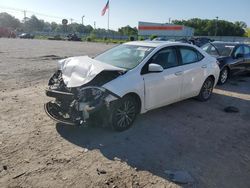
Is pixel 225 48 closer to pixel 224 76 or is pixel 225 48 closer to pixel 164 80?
pixel 224 76

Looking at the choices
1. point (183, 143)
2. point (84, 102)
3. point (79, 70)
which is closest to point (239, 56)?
point (183, 143)

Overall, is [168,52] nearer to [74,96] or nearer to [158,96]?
[158,96]

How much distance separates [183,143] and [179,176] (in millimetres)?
1162

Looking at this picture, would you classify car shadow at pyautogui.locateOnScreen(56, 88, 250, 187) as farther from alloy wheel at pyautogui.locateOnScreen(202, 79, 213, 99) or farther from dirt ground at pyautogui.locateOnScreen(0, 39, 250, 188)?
alloy wheel at pyautogui.locateOnScreen(202, 79, 213, 99)

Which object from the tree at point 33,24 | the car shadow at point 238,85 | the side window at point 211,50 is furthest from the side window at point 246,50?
the tree at point 33,24

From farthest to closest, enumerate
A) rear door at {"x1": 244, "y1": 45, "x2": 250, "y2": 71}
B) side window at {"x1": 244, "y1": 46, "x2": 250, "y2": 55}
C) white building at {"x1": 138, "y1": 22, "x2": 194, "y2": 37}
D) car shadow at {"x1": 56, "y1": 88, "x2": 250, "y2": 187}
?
white building at {"x1": 138, "y1": 22, "x2": 194, "y2": 37} < side window at {"x1": 244, "y1": 46, "x2": 250, "y2": 55} < rear door at {"x1": 244, "y1": 45, "x2": 250, "y2": 71} < car shadow at {"x1": 56, "y1": 88, "x2": 250, "y2": 187}

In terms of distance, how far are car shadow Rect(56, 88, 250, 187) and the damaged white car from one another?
34 centimetres

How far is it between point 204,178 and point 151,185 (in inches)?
30.1

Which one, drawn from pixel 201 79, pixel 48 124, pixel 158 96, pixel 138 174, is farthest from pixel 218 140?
pixel 48 124

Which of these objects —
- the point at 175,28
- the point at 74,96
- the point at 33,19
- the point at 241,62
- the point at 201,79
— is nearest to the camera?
the point at 74,96

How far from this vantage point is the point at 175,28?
234 feet

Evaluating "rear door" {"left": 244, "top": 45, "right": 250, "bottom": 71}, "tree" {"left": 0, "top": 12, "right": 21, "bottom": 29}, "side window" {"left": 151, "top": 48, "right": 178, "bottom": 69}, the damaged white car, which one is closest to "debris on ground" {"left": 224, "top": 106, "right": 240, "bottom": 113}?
the damaged white car

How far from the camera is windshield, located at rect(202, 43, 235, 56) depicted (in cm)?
1125

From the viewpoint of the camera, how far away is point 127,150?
15.0 ft
